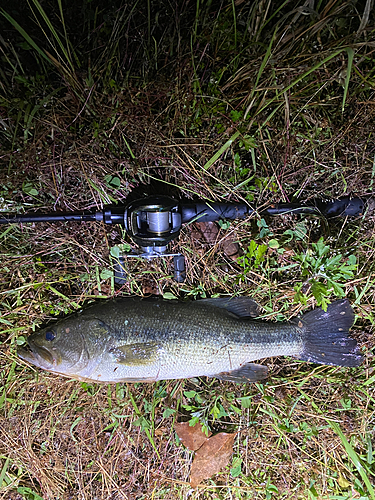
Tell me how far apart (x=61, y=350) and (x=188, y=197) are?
153 cm

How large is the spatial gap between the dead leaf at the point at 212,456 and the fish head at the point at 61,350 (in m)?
1.36

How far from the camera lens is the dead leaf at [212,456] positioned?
8.23 feet

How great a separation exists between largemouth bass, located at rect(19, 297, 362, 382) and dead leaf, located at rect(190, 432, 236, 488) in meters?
0.67

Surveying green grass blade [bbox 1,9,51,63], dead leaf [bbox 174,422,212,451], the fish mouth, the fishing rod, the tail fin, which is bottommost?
dead leaf [bbox 174,422,212,451]

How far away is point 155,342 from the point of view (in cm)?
209

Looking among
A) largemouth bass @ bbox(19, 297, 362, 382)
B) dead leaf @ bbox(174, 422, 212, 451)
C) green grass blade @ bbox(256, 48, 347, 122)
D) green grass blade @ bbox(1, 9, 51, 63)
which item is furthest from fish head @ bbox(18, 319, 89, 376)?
green grass blade @ bbox(256, 48, 347, 122)

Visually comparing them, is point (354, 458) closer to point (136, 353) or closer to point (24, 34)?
point (136, 353)

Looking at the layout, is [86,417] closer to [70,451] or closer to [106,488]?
[70,451]

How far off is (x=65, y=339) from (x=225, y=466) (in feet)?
6.15

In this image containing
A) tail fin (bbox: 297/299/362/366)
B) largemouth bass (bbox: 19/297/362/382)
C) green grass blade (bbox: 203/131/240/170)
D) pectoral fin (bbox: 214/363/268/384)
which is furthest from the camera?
tail fin (bbox: 297/299/362/366)

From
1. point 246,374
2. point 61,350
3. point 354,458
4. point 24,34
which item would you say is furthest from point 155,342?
point 24,34

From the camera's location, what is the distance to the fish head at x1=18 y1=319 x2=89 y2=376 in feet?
6.85

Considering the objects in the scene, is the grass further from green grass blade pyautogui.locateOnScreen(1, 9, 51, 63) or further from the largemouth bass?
the largemouth bass

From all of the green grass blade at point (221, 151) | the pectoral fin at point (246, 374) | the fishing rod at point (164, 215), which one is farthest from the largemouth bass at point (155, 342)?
the green grass blade at point (221, 151)
